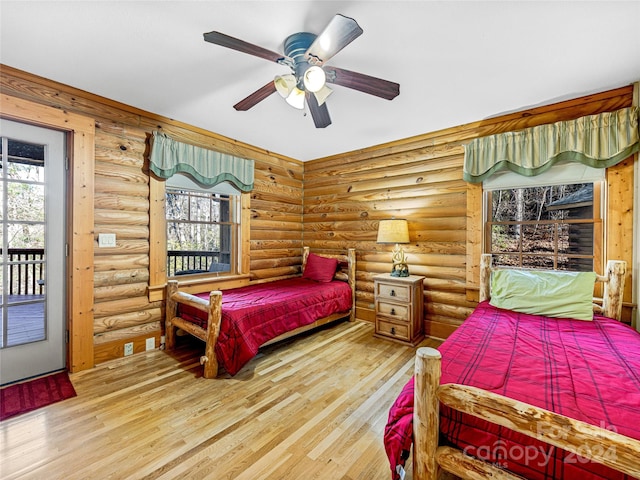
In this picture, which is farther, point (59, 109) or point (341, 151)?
point (341, 151)

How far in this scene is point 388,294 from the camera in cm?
339

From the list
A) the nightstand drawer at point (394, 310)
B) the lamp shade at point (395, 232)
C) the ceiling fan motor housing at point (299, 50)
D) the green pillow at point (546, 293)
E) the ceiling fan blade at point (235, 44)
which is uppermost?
the ceiling fan motor housing at point (299, 50)

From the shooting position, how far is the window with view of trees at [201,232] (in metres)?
3.49

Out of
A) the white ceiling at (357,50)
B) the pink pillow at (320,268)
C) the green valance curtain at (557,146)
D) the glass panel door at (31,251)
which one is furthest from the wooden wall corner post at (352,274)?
the glass panel door at (31,251)

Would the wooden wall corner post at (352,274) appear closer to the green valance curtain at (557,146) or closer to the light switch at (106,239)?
the green valance curtain at (557,146)

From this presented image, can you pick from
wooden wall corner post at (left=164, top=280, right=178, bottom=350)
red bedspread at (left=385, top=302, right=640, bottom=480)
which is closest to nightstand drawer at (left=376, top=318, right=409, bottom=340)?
red bedspread at (left=385, top=302, right=640, bottom=480)

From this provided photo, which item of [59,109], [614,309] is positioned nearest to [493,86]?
[614,309]

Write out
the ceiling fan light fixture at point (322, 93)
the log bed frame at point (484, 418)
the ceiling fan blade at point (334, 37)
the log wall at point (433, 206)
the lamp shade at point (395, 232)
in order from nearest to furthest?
the log bed frame at point (484, 418) < the ceiling fan blade at point (334, 37) < the ceiling fan light fixture at point (322, 93) < the log wall at point (433, 206) < the lamp shade at point (395, 232)

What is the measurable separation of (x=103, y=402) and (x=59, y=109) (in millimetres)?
2440

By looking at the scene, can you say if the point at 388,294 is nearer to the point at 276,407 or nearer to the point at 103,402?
the point at 276,407

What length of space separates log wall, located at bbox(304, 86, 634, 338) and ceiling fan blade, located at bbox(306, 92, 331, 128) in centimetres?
169

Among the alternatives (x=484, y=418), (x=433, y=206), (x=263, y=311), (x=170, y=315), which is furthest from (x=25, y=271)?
(x=433, y=206)

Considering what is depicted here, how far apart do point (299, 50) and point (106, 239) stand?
Answer: 243 cm

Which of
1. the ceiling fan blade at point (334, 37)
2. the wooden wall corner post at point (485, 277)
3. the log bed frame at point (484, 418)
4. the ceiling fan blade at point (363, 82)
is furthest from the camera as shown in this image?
the wooden wall corner post at point (485, 277)
